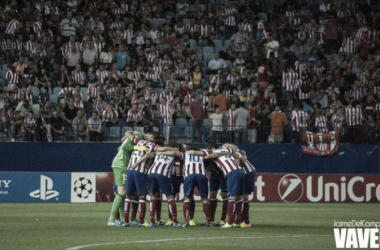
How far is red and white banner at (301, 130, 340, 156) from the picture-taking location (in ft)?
116

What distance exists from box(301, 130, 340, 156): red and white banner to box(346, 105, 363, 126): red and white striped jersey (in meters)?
0.62

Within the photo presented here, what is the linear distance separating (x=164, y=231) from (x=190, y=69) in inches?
654

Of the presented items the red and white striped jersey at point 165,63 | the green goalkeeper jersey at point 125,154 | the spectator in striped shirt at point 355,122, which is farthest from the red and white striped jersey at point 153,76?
the green goalkeeper jersey at point 125,154

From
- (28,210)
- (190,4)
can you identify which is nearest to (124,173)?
(28,210)

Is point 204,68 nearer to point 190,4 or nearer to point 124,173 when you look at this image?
point 190,4

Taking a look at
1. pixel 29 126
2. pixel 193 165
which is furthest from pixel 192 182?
pixel 29 126

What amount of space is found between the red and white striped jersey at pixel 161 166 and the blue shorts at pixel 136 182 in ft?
0.84

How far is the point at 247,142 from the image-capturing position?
115 feet

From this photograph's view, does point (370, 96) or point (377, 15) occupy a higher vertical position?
point (377, 15)

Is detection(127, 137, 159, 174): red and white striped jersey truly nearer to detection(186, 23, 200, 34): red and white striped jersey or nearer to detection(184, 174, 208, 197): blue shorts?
detection(184, 174, 208, 197): blue shorts

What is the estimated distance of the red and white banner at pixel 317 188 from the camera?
34469mm

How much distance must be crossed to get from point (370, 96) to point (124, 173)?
1597cm

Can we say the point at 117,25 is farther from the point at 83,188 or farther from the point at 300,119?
the point at 300,119

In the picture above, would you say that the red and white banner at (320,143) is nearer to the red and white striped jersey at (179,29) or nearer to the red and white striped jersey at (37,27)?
the red and white striped jersey at (179,29)
